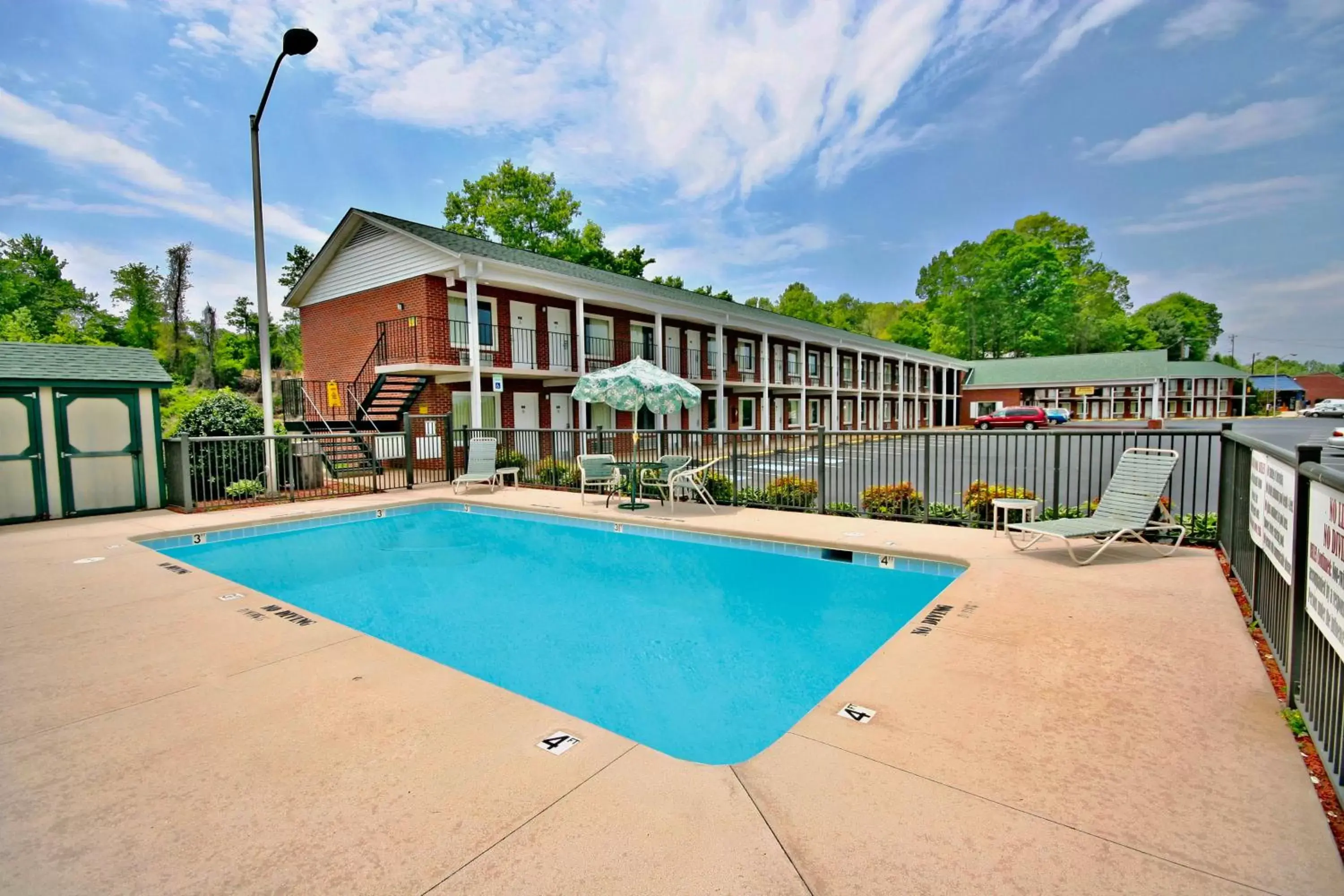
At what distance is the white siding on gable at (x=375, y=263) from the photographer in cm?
1527

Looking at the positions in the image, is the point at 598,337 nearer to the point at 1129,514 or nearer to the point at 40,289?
the point at 1129,514

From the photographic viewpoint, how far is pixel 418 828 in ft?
6.23

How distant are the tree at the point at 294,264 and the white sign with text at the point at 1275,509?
5138 centimetres

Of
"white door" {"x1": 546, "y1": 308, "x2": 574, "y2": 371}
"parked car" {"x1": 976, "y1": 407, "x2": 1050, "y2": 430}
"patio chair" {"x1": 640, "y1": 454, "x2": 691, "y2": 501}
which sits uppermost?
"white door" {"x1": 546, "y1": 308, "x2": 574, "y2": 371}

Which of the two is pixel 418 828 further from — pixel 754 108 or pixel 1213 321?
pixel 1213 321

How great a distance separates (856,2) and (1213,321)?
111317 millimetres

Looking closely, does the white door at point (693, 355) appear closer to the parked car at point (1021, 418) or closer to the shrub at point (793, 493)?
the shrub at point (793, 493)

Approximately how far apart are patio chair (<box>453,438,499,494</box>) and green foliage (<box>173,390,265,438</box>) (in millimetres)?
3976

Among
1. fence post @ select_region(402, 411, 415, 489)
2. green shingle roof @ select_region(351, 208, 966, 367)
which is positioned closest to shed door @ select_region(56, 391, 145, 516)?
fence post @ select_region(402, 411, 415, 489)

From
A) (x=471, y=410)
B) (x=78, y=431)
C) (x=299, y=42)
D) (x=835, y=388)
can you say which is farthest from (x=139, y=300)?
(x=835, y=388)

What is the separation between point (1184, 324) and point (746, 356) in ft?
240

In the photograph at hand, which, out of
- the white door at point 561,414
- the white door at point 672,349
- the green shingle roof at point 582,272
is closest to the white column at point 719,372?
the green shingle roof at point 582,272

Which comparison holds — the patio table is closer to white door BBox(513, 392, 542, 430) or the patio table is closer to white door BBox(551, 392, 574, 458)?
white door BBox(513, 392, 542, 430)

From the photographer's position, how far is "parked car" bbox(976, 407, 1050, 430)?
34.3 metres
